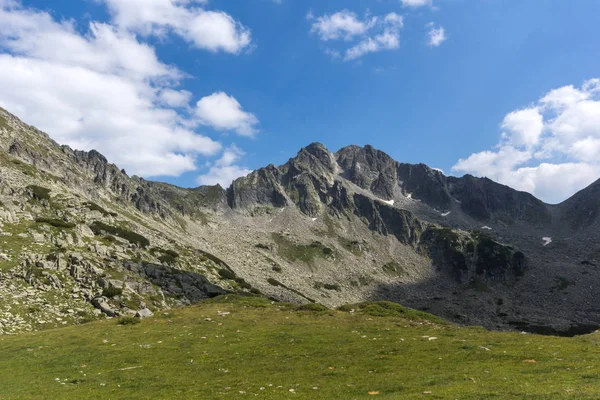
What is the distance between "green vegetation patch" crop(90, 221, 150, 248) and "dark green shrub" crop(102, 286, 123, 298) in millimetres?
37790

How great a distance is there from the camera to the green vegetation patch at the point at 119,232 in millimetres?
100363

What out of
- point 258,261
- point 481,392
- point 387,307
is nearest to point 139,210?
point 258,261

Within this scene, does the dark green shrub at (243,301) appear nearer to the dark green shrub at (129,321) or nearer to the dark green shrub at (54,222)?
the dark green shrub at (129,321)

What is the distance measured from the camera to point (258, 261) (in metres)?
176

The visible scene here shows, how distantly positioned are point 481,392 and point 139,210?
19370 centimetres

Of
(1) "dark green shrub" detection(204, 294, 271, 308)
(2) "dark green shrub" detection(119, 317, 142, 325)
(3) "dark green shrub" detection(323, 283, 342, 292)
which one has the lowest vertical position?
(3) "dark green shrub" detection(323, 283, 342, 292)

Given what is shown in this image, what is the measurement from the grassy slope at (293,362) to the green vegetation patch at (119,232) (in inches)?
2591

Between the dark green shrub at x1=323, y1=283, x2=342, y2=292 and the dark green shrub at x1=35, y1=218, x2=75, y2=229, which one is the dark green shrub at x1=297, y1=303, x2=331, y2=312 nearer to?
the dark green shrub at x1=35, y1=218, x2=75, y2=229

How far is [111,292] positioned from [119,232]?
4500cm

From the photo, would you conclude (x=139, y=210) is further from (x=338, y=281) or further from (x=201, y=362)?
(x=201, y=362)

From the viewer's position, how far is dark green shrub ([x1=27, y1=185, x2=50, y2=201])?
3907 inches

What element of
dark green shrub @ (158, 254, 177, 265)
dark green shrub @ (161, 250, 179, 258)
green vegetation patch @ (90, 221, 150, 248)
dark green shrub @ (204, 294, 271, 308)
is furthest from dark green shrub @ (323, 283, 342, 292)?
dark green shrub @ (204, 294, 271, 308)

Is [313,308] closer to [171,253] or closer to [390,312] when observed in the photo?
[390,312]

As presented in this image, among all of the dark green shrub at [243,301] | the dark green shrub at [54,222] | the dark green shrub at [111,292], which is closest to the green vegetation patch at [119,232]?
the dark green shrub at [54,222]
